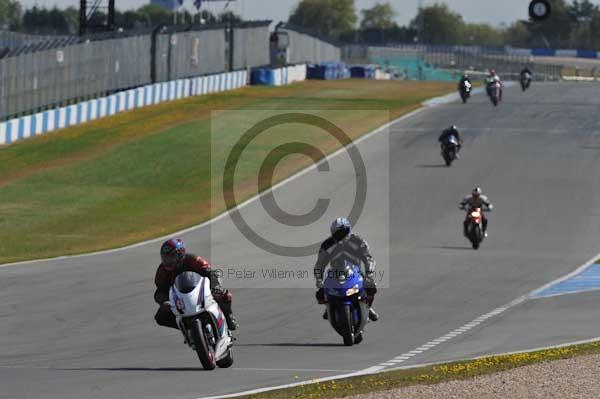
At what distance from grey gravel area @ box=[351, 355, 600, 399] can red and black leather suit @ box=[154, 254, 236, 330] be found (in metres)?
2.83

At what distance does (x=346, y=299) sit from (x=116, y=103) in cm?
4448

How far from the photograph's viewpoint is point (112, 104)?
196ft

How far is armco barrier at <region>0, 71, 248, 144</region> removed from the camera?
5019 cm

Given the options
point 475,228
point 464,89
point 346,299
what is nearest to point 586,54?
point 464,89

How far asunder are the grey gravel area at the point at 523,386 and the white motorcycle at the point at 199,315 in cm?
253

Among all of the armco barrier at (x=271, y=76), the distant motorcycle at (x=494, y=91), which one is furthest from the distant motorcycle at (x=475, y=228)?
the armco barrier at (x=271, y=76)

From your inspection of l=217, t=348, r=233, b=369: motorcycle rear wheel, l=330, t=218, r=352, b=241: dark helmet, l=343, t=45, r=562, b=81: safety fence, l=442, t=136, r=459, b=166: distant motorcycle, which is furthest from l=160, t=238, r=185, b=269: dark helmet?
l=343, t=45, r=562, b=81: safety fence

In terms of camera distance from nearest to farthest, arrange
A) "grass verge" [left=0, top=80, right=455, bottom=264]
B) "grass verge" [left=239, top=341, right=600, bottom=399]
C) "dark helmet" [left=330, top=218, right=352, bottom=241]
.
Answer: "grass verge" [left=239, top=341, right=600, bottom=399]
"dark helmet" [left=330, top=218, right=352, bottom=241]
"grass verge" [left=0, top=80, right=455, bottom=264]

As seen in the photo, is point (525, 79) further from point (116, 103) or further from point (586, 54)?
point (586, 54)

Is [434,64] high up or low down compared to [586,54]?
down

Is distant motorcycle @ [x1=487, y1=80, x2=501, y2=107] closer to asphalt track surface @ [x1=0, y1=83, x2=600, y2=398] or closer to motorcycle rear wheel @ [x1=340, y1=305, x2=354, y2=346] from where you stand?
asphalt track surface @ [x1=0, y1=83, x2=600, y2=398]

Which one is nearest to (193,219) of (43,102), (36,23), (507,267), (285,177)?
(285,177)

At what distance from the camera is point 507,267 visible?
27.5 metres

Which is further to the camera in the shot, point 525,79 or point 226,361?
point 525,79
